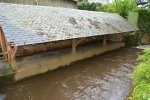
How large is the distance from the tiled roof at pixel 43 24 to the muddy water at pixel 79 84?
207 centimetres

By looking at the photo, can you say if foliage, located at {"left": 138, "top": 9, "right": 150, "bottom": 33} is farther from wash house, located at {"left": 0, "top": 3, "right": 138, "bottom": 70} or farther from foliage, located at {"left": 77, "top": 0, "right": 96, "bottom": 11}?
foliage, located at {"left": 77, "top": 0, "right": 96, "bottom": 11}

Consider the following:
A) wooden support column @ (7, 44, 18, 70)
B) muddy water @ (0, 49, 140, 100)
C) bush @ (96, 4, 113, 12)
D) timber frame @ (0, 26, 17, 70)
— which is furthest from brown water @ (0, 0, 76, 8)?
muddy water @ (0, 49, 140, 100)

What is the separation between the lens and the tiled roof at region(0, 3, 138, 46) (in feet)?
34.4

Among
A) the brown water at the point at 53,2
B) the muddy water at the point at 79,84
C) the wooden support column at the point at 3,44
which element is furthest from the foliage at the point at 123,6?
the wooden support column at the point at 3,44

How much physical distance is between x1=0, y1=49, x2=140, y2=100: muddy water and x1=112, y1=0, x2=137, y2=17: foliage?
10.4m

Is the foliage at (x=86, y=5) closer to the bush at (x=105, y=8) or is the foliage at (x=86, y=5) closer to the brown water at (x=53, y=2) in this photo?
the bush at (x=105, y=8)

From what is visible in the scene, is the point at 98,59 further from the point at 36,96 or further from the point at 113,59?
the point at 36,96

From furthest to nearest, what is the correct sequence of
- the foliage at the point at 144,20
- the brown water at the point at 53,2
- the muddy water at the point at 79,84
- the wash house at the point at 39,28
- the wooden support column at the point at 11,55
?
the foliage at the point at 144,20, the brown water at the point at 53,2, the wooden support column at the point at 11,55, the wash house at the point at 39,28, the muddy water at the point at 79,84

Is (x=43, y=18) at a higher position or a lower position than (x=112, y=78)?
higher

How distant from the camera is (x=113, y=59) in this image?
16.8 meters

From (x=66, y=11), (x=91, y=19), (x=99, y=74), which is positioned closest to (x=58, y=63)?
(x=99, y=74)

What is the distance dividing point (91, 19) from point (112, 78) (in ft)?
21.0

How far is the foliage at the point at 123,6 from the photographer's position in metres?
24.1

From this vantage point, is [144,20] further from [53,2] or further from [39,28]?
[39,28]
